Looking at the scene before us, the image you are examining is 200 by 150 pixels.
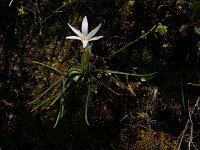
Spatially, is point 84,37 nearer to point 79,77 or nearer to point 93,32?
point 93,32

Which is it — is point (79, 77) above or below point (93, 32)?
below

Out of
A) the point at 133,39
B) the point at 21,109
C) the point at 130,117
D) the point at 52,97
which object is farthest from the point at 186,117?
the point at 21,109

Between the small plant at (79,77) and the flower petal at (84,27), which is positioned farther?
the flower petal at (84,27)

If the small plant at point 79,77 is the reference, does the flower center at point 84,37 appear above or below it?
above

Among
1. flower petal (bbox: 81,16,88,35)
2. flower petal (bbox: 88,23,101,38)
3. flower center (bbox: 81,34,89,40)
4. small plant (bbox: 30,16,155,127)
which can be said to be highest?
flower petal (bbox: 81,16,88,35)

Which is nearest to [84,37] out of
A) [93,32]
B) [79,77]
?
[93,32]

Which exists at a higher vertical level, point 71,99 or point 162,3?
point 162,3

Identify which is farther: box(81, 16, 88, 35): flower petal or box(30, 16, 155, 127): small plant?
box(81, 16, 88, 35): flower petal

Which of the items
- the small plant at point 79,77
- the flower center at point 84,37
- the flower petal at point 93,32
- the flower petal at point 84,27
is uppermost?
the flower petal at point 84,27

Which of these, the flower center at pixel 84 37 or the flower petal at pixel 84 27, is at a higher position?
the flower petal at pixel 84 27

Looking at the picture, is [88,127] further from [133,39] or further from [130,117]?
[133,39]

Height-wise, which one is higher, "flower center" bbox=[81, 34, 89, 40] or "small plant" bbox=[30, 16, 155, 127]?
"flower center" bbox=[81, 34, 89, 40]
